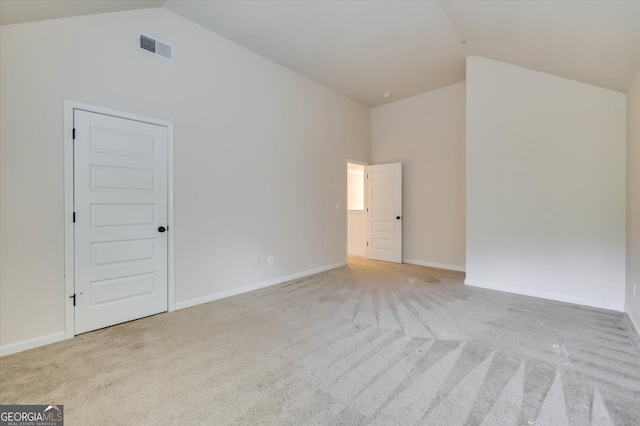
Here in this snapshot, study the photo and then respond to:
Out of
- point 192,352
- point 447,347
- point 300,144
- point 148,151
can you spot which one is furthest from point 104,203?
point 447,347

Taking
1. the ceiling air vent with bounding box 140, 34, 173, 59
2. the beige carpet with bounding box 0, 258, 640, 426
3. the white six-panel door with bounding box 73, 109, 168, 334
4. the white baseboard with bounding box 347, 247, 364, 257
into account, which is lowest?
the beige carpet with bounding box 0, 258, 640, 426

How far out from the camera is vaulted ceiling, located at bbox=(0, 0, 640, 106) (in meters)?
2.34

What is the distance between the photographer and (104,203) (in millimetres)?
2820

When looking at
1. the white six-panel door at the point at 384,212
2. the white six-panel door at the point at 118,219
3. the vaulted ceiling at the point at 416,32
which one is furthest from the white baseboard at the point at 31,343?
the white six-panel door at the point at 384,212

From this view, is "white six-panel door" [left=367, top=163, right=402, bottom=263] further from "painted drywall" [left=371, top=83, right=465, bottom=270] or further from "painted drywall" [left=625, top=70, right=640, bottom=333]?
"painted drywall" [left=625, top=70, right=640, bottom=333]

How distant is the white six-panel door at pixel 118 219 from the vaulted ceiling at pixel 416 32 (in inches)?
41.6

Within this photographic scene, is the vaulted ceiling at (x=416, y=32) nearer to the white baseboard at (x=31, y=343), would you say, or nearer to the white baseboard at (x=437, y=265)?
the white baseboard at (x=31, y=343)

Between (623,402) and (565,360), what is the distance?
475mm

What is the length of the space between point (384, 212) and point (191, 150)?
3913 millimetres

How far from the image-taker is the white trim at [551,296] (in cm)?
332

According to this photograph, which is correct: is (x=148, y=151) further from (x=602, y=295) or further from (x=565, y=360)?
(x=602, y=295)

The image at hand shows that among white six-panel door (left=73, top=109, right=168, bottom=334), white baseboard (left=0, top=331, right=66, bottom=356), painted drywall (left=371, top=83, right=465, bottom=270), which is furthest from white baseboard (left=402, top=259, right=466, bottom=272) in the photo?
white baseboard (left=0, top=331, right=66, bottom=356)

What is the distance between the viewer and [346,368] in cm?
210

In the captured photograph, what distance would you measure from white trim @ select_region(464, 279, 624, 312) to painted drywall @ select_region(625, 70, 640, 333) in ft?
0.53
